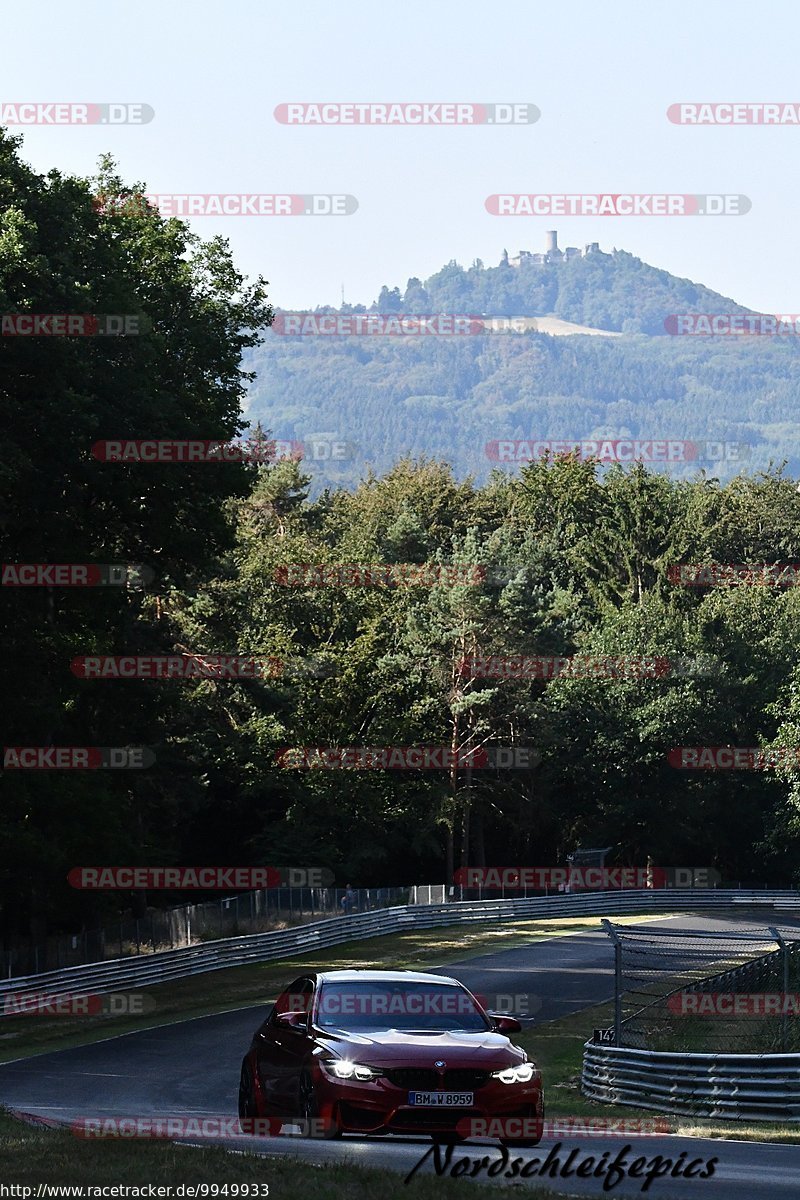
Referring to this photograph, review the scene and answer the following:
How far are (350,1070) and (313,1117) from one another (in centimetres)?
57

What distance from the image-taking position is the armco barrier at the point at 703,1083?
50.5 ft

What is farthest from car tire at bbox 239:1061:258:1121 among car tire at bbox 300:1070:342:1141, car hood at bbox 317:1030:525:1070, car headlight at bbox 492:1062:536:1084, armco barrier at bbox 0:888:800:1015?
armco barrier at bbox 0:888:800:1015

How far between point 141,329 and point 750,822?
165 ft

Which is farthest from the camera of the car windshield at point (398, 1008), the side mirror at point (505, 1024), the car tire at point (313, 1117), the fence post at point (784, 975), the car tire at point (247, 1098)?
the fence post at point (784, 975)

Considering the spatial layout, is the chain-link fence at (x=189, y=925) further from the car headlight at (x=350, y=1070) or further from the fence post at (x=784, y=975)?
the car headlight at (x=350, y=1070)

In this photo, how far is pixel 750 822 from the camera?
72.8 metres

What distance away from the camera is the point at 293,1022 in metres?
13.5

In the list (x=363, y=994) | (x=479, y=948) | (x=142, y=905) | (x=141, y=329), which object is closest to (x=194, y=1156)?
(x=363, y=994)

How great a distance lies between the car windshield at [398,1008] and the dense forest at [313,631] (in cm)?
1434

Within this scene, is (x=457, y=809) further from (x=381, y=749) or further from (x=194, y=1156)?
(x=194, y=1156)

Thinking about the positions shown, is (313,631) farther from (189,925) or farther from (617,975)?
(617,975)

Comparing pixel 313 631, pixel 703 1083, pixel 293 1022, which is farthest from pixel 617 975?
pixel 313 631

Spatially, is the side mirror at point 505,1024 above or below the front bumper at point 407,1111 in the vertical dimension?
above

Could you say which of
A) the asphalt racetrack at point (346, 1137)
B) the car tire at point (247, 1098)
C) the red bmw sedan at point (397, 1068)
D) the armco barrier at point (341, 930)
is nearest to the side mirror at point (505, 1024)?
the red bmw sedan at point (397, 1068)
